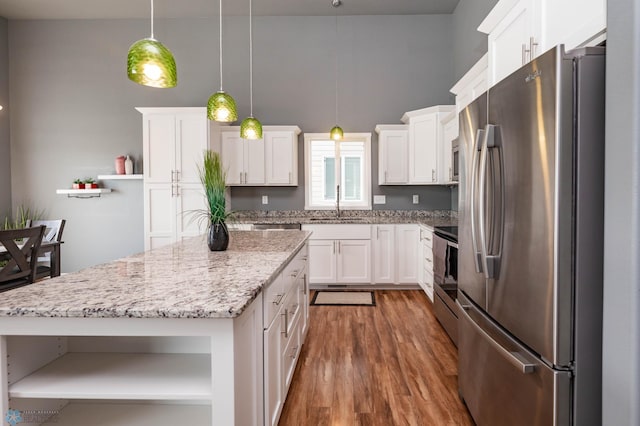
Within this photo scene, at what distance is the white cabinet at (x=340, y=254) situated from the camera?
14.9 ft

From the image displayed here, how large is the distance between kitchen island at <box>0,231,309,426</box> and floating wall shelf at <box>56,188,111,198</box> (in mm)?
4194

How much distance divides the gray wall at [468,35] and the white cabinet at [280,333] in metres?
3.42

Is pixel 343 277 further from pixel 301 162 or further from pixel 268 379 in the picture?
pixel 268 379

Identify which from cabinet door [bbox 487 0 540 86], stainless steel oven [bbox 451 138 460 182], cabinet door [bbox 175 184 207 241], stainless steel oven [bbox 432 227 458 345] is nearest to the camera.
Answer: cabinet door [bbox 487 0 540 86]

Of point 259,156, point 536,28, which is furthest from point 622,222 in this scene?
point 259,156

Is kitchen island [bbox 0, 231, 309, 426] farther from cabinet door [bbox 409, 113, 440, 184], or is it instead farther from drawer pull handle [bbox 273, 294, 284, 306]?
cabinet door [bbox 409, 113, 440, 184]

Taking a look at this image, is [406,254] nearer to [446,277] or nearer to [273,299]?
[446,277]

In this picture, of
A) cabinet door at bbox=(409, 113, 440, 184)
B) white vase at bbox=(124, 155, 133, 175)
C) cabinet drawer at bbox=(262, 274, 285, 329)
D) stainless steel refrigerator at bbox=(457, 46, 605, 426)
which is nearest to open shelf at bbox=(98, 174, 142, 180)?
white vase at bbox=(124, 155, 133, 175)

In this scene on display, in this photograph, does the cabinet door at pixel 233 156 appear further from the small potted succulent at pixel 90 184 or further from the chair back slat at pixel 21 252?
the chair back slat at pixel 21 252

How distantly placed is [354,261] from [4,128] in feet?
17.6

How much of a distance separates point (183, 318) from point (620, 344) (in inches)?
51.5

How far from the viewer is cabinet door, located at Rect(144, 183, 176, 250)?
4.52 m

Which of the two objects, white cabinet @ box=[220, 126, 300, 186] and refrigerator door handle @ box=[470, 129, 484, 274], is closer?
refrigerator door handle @ box=[470, 129, 484, 274]

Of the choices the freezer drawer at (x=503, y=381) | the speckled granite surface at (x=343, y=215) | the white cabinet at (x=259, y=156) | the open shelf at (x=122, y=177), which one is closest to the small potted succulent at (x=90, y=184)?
the open shelf at (x=122, y=177)
